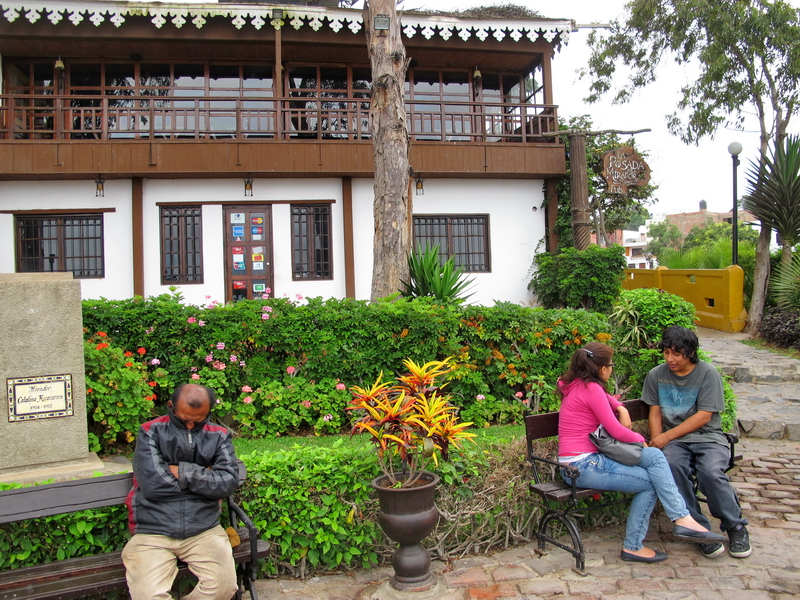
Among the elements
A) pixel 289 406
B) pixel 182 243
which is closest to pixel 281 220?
pixel 182 243

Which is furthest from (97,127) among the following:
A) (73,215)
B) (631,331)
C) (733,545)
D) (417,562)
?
(733,545)

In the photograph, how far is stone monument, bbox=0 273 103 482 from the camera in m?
4.54

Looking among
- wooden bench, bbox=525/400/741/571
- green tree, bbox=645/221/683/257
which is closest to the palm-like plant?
wooden bench, bbox=525/400/741/571

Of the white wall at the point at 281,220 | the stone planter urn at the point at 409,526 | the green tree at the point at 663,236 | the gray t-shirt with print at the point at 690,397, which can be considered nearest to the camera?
the stone planter urn at the point at 409,526

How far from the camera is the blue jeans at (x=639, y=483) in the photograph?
13.6 feet

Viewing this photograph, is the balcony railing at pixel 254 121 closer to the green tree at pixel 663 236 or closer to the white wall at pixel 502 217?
the white wall at pixel 502 217

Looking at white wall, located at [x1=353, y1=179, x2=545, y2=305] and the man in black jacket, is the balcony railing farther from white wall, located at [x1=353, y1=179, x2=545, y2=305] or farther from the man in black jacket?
the man in black jacket

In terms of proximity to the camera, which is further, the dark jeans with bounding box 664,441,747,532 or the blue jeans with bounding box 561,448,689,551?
the dark jeans with bounding box 664,441,747,532

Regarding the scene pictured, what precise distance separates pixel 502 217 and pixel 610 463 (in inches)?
428

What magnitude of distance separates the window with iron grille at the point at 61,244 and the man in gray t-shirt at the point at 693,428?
12.1 m

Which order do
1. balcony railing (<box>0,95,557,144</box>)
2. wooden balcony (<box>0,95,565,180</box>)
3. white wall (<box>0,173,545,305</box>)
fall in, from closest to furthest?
wooden balcony (<box>0,95,565,180</box>) < balcony railing (<box>0,95,557,144</box>) < white wall (<box>0,173,545,305</box>)

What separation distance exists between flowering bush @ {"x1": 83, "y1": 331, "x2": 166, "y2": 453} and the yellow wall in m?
11.0

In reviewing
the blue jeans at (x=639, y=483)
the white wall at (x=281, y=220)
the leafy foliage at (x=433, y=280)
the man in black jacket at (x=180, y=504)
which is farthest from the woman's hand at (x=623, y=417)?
the white wall at (x=281, y=220)

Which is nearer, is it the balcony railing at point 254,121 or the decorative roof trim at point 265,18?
the decorative roof trim at point 265,18
